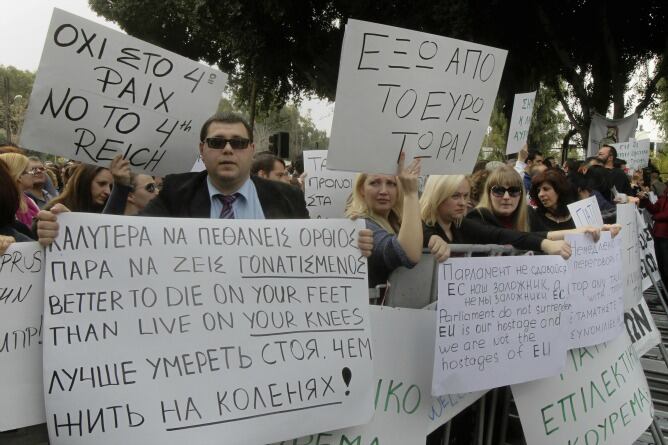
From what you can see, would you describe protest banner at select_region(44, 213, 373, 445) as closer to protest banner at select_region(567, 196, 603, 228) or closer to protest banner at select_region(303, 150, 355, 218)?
protest banner at select_region(567, 196, 603, 228)

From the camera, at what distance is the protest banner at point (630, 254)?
12.8 ft

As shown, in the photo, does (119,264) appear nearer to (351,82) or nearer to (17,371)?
(17,371)

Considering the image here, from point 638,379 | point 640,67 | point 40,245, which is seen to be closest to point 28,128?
point 40,245

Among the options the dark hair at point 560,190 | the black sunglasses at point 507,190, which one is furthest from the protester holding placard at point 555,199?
the black sunglasses at point 507,190

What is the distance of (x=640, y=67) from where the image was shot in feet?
66.4

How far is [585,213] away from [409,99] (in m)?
1.50

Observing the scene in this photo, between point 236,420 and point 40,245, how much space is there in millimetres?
866

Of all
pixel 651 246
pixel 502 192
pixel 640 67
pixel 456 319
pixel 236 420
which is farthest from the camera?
pixel 640 67

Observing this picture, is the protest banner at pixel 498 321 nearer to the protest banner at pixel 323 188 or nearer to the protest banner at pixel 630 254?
the protest banner at pixel 630 254

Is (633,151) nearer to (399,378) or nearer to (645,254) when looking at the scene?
(645,254)

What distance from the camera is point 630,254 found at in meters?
4.01

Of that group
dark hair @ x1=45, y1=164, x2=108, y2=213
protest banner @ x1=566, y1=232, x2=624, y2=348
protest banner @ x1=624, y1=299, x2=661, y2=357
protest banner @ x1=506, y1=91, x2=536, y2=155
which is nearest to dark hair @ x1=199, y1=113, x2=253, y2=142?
dark hair @ x1=45, y1=164, x2=108, y2=213

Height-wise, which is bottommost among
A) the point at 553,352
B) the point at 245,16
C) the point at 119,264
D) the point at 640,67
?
the point at 553,352

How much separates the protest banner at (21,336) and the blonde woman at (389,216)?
1191 millimetres
